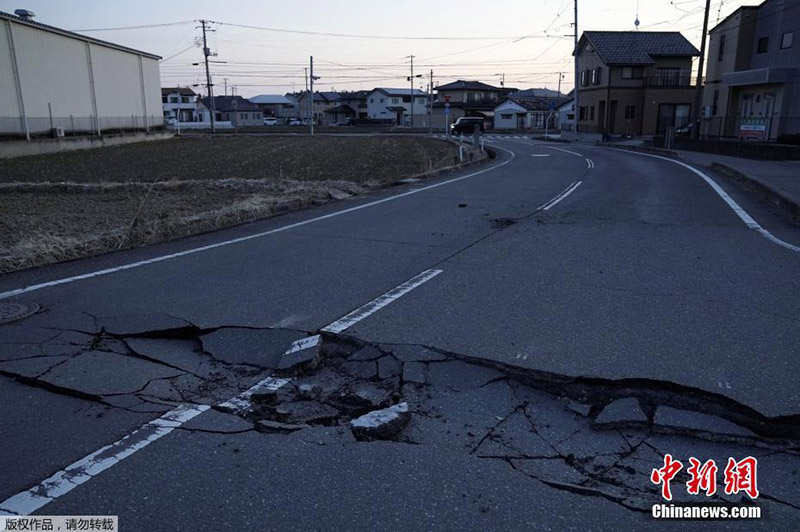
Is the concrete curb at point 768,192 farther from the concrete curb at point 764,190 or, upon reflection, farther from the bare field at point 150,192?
the bare field at point 150,192

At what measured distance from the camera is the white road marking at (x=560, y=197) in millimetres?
11812

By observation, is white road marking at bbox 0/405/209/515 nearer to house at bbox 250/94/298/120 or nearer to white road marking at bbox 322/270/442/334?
white road marking at bbox 322/270/442/334

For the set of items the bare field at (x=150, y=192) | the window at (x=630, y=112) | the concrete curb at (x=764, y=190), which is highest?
the window at (x=630, y=112)

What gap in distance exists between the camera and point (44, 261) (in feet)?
24.4

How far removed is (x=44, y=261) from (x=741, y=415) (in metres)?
7.47

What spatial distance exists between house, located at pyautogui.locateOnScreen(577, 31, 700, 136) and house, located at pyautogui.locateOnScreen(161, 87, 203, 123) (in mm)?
83292

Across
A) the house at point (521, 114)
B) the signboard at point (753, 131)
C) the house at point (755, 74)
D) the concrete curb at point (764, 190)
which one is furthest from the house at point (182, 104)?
the concrete curb at point (764, 190)

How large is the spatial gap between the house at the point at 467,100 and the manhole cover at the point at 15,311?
86.2 meters

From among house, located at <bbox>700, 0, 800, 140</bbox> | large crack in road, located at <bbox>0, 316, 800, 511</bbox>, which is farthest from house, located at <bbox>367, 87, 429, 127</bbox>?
large crack in road, located at <bbox>0, 316, 800, 511</bbox>

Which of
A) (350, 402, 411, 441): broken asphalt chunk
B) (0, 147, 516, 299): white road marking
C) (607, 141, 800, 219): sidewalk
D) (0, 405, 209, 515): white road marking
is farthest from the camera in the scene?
(607, 141, 800, 219): sidewalk

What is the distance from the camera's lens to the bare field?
885 cm

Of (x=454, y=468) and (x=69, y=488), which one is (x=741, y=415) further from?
(x=69, y=488)

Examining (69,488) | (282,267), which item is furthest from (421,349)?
(282,267)

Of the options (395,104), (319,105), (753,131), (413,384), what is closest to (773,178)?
(413,384)
